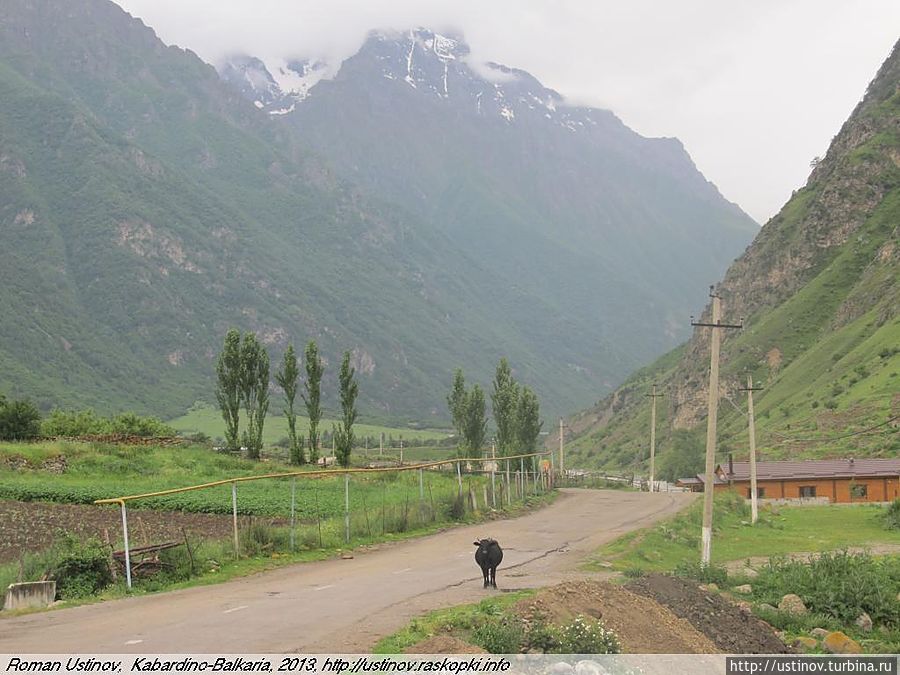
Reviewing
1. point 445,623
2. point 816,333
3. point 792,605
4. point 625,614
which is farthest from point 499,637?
point 816,333

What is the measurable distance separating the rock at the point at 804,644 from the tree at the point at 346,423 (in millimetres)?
47281

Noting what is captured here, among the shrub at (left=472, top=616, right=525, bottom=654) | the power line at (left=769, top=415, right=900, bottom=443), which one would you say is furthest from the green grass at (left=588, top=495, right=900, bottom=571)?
the power line at (left=769, top=415, right=900, bottom=443)

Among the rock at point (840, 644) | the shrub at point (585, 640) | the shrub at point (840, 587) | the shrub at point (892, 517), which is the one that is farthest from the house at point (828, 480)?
the shrub at point (585, 640)

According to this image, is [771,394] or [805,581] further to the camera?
[771,394]

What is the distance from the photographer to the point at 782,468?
71.5 metres

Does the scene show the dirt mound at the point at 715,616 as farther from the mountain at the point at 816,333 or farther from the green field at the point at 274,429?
the green field at the point at 274,429

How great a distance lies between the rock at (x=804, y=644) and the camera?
2189 centimetres

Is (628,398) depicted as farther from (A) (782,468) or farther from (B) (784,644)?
(B) (784,644)

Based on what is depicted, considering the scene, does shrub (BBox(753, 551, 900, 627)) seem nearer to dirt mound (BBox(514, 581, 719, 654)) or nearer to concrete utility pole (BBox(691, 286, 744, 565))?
concrete utility pole (BBox(691, 286, 744, 565))

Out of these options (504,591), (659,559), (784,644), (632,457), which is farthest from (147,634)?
(632,457)

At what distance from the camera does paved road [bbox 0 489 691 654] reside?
1545 centimetres

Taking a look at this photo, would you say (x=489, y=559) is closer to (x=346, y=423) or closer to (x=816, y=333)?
(x=346, y=423)

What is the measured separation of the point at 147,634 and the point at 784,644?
1391cm

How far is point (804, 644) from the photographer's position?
22172 mm
